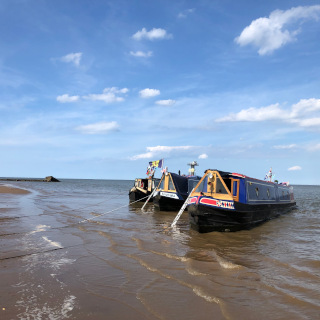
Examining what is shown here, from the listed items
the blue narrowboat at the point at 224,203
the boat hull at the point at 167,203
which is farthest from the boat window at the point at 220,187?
the boat hull at the point at 167,203

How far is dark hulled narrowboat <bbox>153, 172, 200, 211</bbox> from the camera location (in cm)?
2164

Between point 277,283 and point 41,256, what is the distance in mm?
6256

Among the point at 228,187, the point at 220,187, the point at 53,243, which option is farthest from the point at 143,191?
the point at 53,243

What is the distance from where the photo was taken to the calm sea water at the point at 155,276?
4.62m

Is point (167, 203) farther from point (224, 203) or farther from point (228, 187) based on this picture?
point (224, 203)

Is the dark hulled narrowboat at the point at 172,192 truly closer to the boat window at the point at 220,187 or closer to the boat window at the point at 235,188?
the boat window at the point at 235,188

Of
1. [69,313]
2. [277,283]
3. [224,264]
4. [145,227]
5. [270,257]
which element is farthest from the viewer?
[145,227]

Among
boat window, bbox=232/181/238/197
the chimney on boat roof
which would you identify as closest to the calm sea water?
boat window, bbox=232/181/238/197

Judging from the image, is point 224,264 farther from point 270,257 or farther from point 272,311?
point 272,311

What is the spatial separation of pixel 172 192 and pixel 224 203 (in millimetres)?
9529

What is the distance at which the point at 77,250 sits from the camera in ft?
28.1

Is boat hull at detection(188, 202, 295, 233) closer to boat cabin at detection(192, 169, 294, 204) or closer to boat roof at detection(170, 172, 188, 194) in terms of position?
boat cabin at detection(192, 169, 294, 204)

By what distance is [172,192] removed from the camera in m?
21.8

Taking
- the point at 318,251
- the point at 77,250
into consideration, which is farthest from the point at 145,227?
the point at 318,251
